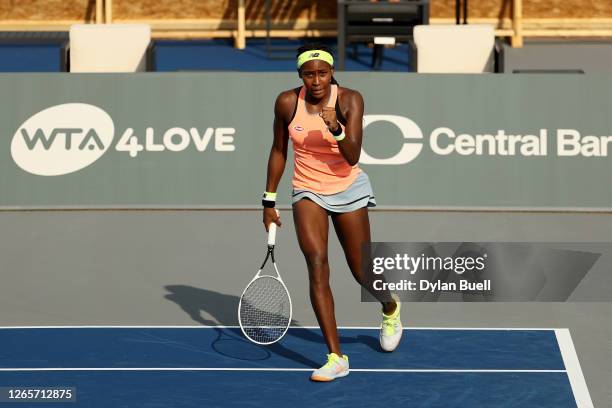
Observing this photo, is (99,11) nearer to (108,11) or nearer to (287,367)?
(108,11)

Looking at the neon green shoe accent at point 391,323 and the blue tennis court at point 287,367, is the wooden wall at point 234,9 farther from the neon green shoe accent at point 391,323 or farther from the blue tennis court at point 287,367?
the neon green shoe accent at point 391,323

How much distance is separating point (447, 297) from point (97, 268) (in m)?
3.33

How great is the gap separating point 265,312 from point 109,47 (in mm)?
9241

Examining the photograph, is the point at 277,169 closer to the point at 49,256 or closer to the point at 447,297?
the point at 447,297

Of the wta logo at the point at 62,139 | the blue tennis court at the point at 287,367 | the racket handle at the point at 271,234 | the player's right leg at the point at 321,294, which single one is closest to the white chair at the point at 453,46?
the wta logo at the point at 62,139

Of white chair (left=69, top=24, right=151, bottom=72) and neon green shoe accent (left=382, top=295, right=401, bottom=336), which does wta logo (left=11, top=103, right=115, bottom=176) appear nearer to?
white chair (left=69, top=24, right=151, bottom=72)

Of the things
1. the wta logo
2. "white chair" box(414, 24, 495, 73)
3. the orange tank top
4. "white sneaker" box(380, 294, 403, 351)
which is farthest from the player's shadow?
"white chair" box(414, 24, 495, 73)

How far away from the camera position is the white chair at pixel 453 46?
18.8 metres

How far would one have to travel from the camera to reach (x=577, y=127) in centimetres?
1520

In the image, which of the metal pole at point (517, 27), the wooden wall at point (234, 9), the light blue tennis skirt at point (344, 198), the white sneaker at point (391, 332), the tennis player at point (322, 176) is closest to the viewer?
the tennis player at point (322, 176)

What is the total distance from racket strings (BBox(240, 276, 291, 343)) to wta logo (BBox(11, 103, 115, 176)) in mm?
5097

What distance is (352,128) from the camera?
972cm

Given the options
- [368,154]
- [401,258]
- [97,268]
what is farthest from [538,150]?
[97,268]

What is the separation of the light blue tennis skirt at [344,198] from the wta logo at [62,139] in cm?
572
